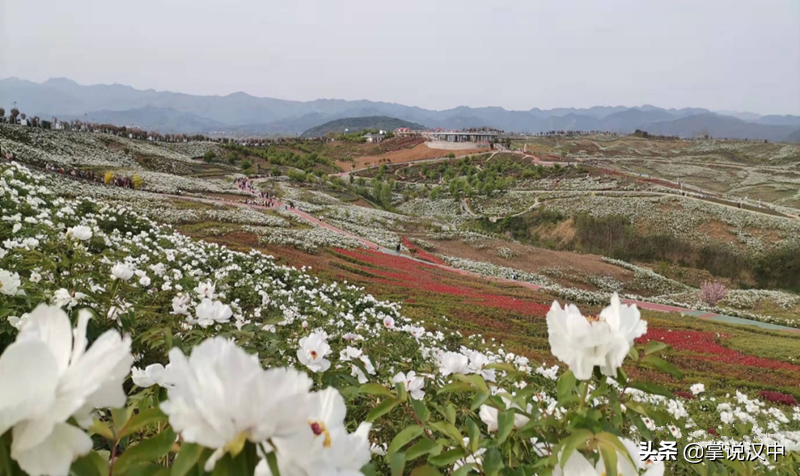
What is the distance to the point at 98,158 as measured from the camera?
46.3 metres

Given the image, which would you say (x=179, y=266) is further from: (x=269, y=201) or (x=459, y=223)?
(x=459, y=223)

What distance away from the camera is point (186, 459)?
70 cm

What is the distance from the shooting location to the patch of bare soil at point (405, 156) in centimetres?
9162

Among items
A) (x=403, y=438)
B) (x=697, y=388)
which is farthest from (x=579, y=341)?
(x=697, y=388)

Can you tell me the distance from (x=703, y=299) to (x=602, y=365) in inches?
1290

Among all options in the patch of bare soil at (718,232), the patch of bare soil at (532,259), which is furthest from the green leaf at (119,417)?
the patch of bare soil at (718,232)

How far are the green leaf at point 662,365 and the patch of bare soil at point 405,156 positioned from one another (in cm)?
8958

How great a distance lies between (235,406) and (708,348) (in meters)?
19.2

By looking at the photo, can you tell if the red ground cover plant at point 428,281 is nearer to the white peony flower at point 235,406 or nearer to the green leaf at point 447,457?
the green leaf at point 447,457

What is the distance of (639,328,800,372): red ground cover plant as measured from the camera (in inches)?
556

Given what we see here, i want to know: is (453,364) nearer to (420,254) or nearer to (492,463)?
(492,463)

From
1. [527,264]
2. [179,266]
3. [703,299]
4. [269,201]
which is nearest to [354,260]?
[179,266]

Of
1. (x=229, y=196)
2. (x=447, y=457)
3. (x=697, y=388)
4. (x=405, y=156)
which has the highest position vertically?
(x=405, y=156)

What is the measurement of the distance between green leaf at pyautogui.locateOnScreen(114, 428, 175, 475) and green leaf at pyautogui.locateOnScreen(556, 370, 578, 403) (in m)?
1.04
